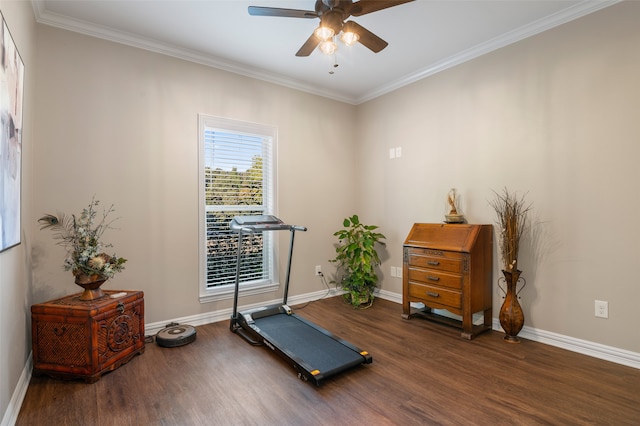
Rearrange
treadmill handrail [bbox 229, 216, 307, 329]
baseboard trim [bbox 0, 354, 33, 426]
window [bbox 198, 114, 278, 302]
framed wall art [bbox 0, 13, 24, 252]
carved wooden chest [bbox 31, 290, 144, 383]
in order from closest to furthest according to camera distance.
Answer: framed wall art [bbox 0, 13, 24, 252] → baseboard trim [bbox 0, 354, 33, 426] → carved wooden chest [bbox 31, 290, 144, 383] → treadmill handrail [bbox 229, 216, 307, 329] → window [bbox 198, 114, 278, 302]

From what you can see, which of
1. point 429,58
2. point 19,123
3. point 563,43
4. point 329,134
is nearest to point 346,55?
point 429,58

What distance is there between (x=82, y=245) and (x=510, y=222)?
3.69 metres

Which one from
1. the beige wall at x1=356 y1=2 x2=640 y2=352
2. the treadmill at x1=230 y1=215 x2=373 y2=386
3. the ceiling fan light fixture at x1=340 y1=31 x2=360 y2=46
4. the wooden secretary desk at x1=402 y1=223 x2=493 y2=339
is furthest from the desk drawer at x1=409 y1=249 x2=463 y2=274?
the ceiling fan light fixture at x1=340 y1=31 x2=360 y2=46

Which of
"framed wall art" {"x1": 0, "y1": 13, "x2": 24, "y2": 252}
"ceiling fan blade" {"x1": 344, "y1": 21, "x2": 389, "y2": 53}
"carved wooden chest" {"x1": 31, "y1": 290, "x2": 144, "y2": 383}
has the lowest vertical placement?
"carved wooden chest" {"x1": 31, "y1": 290, "x2": 144, "y2": 383}

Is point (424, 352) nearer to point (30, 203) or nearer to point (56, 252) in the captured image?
point (56, 252)

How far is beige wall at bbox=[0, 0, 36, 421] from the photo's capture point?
1800mm

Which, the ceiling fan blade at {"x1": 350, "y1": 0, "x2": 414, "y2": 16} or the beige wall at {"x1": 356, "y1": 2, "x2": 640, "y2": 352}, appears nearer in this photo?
the ceiling fan blade at {"x1": 350, "y1": 0, "x2": 414, "y2": 16}

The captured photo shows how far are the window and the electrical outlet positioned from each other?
3238mm

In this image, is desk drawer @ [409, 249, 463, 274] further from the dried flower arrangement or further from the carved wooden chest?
the carved wooden chest

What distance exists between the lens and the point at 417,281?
345 cm

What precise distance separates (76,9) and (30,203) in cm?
168

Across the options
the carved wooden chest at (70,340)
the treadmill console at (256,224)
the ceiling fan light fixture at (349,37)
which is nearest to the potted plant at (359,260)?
the treadmill console at (256,224)

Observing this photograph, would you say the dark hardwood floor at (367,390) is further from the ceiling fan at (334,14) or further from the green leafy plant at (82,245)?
the ceiling fan at (334,14)

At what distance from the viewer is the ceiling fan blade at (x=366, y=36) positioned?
2.31 metres
